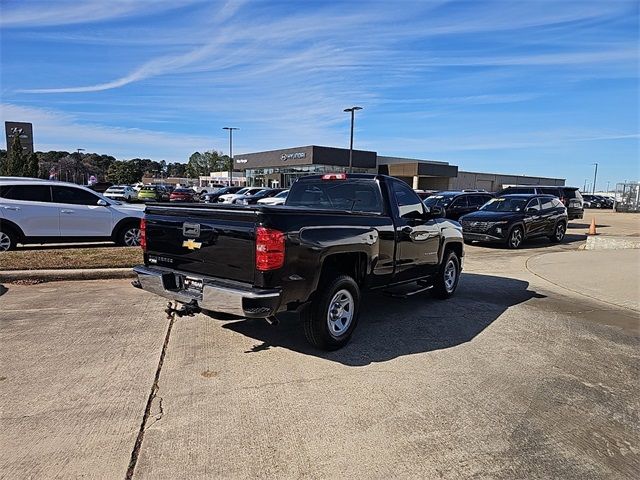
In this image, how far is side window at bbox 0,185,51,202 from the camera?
33.6 ft

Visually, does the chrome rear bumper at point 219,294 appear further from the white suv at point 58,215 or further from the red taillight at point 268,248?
the white suv at point 58,215

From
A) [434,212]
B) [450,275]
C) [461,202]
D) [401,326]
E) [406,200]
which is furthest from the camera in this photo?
[461,202]

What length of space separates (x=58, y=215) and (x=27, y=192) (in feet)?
2.60

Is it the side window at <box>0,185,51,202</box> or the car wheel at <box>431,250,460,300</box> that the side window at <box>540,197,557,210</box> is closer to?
the car wheel at <box>431,250,460,300</box>

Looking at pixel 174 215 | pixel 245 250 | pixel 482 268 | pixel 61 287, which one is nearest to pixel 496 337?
pixel 245 250

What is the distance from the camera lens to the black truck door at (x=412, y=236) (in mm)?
6035

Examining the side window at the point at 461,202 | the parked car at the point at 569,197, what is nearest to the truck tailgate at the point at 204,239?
the side window at the point at 461,202

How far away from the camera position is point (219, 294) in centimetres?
428

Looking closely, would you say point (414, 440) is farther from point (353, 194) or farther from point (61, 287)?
point (61, 287)

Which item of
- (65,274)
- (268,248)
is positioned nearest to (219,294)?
(268,248)

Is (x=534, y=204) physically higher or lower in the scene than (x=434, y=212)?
lower

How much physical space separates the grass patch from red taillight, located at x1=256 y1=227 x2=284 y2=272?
17.0 feet

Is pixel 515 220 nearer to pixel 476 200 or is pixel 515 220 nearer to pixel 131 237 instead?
pixel 476 200

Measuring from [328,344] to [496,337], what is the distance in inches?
86.6
